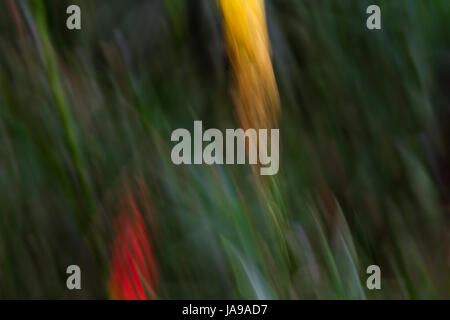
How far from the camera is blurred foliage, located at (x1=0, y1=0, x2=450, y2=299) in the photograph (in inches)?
26.8

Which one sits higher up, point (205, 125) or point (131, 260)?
Answer: point (205, 125)

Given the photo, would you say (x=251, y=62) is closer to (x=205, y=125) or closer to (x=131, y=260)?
(x=205, y=125)

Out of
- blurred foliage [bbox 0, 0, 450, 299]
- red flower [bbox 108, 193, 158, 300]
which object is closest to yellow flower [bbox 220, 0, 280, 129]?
blurred foliage [bbox 0, 0, 450, 299]

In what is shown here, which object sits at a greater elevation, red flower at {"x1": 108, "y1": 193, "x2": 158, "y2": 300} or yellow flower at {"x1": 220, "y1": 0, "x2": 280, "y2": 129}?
yellow flower at {"x1": 220, "y1": 0, "x2": 280, "y2": 129}

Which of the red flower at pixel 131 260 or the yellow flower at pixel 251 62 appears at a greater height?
the yellow flower at pixel 251 62

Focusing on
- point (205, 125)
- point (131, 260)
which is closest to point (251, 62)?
point (205, 125)

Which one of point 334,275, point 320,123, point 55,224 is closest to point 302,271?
point 334,275

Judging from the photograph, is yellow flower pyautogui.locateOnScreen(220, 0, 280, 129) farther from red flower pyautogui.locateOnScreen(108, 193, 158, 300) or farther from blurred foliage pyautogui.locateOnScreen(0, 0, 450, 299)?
red flower pyautogui.locateOnScreen(108, 193, 158, 300)

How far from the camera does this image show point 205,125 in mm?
691

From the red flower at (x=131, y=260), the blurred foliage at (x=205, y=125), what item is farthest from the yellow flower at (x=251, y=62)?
the red flower at (x=131, y=260)

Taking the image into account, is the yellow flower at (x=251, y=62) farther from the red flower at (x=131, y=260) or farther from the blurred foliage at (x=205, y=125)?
the red flower at (x=131, y=260)

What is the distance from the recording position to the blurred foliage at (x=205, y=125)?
68cm

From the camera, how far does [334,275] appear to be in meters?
0.67

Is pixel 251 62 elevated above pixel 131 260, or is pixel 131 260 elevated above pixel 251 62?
pixel 251 62
